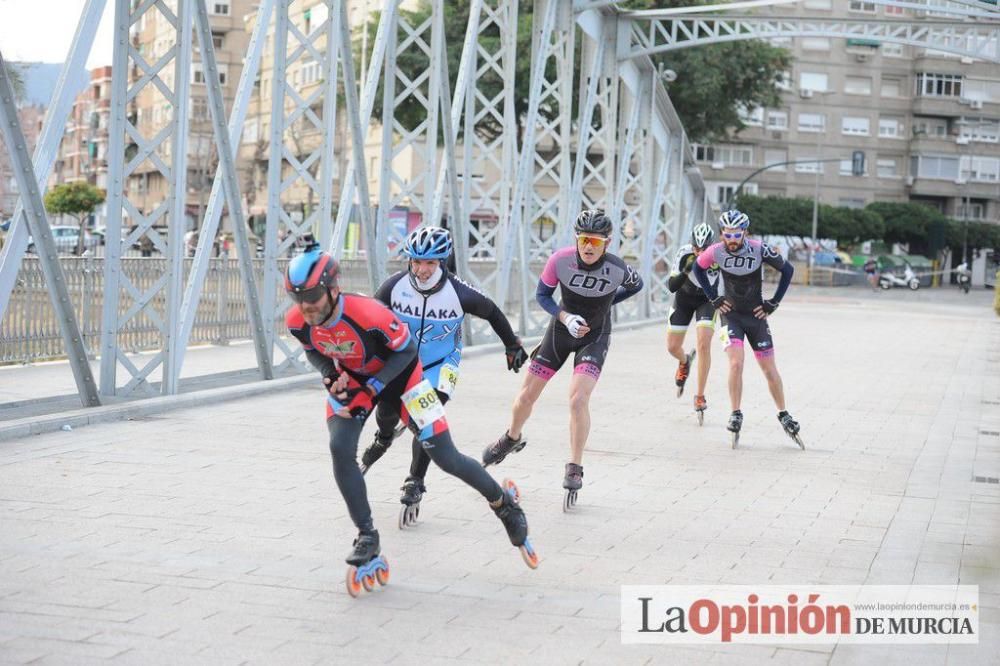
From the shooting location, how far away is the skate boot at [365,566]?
6.13m

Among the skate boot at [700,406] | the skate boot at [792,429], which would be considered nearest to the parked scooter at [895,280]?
the skate boot at [700,406]

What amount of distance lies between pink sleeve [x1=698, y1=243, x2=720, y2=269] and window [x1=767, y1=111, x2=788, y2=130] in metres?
80.2

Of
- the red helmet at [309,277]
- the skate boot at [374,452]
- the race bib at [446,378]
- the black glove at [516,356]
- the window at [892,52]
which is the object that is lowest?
the skate boot at [374,452]

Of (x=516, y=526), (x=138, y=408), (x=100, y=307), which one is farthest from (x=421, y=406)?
(x=100, y=307)

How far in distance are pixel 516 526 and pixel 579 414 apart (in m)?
2.40

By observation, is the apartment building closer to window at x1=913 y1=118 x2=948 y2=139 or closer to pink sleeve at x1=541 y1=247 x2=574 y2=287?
window at x1=913 y1=118 x2=948 y2=139

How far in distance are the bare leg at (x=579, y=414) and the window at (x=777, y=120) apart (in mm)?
84194

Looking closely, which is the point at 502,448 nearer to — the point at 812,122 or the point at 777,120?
the point at 777,120

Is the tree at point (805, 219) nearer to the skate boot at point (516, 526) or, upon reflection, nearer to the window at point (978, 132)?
the window at point (978, 132)

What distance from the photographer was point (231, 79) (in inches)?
3302

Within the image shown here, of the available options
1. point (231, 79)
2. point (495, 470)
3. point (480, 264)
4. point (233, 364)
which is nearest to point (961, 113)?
point (231, 79)

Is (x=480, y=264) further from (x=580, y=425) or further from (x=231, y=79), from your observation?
(x=231, y=79)

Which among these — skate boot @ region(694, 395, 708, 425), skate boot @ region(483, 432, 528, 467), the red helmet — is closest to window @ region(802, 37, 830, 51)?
skate boot @ region(694, 395, 708, 425)

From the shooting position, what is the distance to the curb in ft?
35.8
